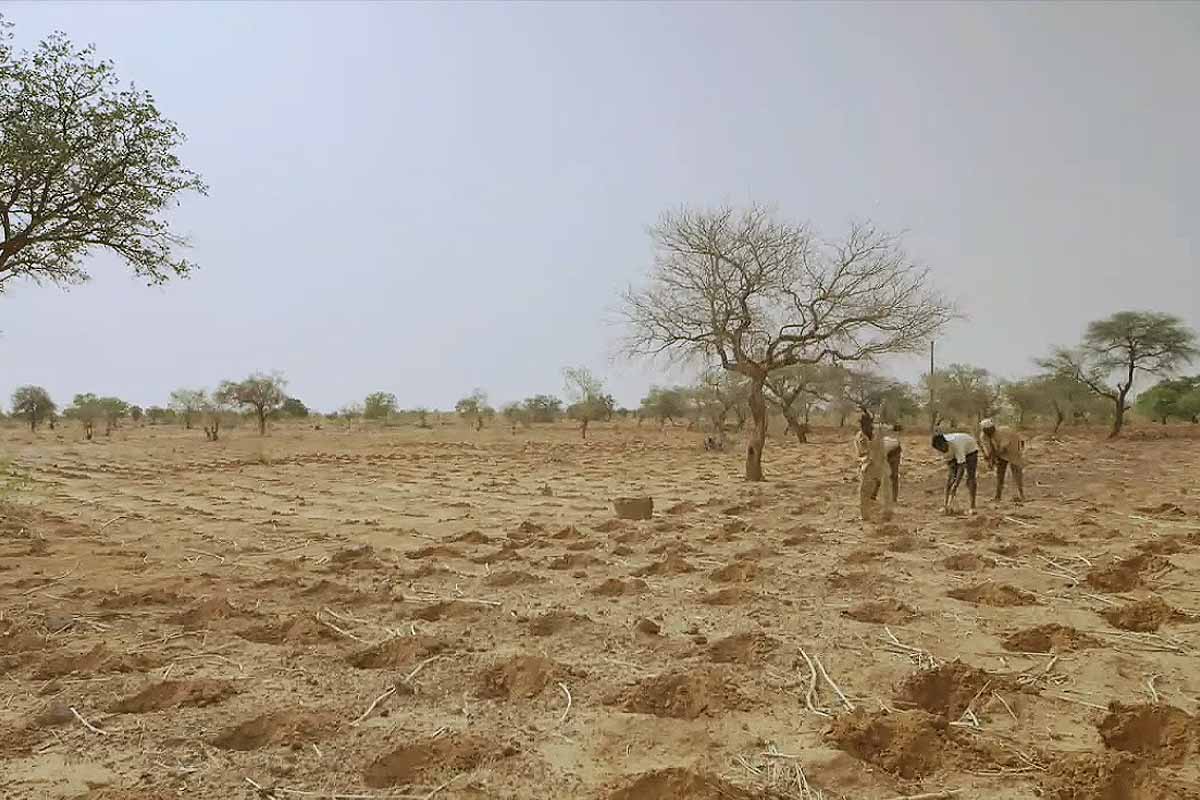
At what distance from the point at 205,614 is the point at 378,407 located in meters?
54.5

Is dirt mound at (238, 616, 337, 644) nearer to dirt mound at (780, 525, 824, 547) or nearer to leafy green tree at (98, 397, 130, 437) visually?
dirt mound at (780, 525, 824, 547)

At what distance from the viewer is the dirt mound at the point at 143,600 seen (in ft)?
19.4

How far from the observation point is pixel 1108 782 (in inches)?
117

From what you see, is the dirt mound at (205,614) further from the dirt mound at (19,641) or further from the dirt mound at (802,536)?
the dirt mound at (802,536)

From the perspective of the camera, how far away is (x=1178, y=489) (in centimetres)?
1295

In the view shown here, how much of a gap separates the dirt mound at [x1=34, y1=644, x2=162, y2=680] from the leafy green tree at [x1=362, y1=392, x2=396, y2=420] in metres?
55.2

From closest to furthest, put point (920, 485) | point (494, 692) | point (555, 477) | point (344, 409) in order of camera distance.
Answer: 1. point (494, 692)
2. point (920, 485)
3. point (555, 477)
4. point (344, 409)

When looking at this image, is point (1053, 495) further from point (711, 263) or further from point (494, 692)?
point (494, 692)

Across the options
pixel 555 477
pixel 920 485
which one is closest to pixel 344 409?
pixel 555 477

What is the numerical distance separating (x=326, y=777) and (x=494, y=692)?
1.14 m

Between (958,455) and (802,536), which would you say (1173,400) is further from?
(802,536)

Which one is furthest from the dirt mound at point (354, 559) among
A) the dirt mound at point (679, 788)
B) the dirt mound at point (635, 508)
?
the dirt mound at point (679, 788)

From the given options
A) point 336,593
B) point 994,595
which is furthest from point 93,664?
point 994,595

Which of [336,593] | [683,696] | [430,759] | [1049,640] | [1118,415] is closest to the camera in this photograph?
[430,759]
